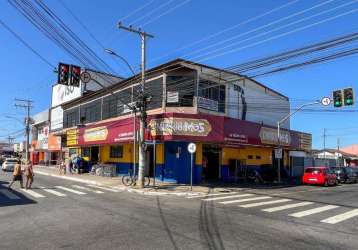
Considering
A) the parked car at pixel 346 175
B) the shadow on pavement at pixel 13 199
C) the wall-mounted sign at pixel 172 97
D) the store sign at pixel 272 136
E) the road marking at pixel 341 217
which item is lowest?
the road marking at pixel 341 217

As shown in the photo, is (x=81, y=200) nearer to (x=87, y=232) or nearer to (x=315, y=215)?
(x=87, y=232)

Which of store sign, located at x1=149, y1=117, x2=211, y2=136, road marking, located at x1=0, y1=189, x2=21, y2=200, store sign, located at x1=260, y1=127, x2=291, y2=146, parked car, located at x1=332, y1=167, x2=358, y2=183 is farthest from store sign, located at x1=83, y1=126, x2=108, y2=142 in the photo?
parked car, located at x1=332, y1=167, x2=358, y2=183

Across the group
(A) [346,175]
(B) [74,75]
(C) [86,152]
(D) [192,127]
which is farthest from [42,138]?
(B) [74,75]

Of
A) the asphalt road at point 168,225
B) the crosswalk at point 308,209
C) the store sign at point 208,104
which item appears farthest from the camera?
the store sign at point 208,104

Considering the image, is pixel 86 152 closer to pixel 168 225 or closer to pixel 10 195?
pixel 10 195

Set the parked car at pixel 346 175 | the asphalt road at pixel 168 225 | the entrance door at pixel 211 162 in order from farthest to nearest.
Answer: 1. the parked car at pixel 346 175
2. the entrance door at pixel 211 162
3. the asphalt road at pixel 168 225

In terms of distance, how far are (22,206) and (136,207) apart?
426 centimetres

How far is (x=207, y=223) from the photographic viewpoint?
12.1m

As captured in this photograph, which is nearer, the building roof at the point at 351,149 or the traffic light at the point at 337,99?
the traffic light at the point at 337,99

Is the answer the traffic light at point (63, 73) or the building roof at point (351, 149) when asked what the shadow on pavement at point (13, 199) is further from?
the building roof at point (351, 149)

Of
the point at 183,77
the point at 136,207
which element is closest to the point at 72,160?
the point at 183,77

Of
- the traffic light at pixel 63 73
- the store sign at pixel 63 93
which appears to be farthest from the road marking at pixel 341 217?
the store sign at pixel 63 93

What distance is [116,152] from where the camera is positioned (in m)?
36.4

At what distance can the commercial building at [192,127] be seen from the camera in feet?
91.9
